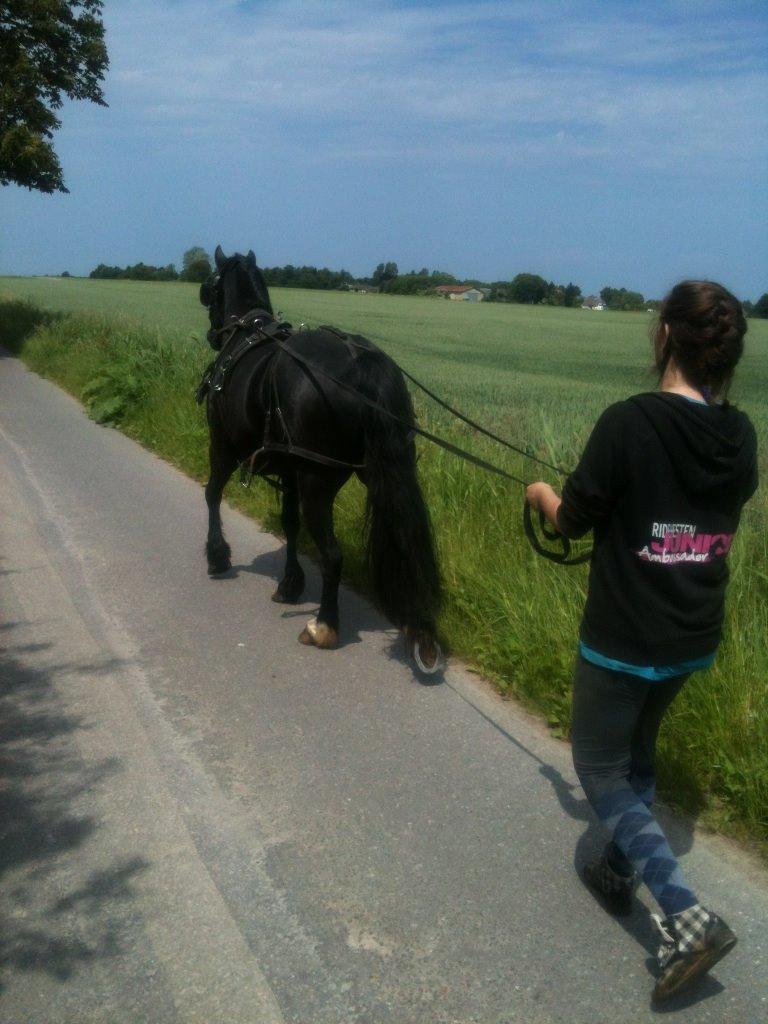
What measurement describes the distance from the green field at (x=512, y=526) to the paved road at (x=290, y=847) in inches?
11.7

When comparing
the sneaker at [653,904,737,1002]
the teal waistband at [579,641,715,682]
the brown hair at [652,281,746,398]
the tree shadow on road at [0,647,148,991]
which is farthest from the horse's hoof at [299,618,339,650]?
the brown hair at [652,281,746,398]

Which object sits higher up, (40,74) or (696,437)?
(40,74)

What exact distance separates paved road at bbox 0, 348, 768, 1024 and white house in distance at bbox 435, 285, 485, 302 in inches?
2369

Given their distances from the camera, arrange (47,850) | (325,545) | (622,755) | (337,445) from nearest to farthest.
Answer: (622,755)
(47,850)
(337,445)
(325,545)

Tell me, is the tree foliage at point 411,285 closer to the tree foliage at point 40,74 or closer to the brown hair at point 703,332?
the tree foliage at point 40,74

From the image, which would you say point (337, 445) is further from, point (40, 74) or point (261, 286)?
point (40, 74)

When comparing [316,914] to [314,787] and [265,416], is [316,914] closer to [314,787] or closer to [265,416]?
[314,787]

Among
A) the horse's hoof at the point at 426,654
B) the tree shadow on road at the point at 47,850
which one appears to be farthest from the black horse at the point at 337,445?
the tree shadow on road at the point at 47,850

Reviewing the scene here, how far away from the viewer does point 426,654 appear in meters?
4.61

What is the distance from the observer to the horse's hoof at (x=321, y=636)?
16.5 feet

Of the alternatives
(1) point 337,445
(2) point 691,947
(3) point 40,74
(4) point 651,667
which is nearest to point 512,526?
(1) point 337,445

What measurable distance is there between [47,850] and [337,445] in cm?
242

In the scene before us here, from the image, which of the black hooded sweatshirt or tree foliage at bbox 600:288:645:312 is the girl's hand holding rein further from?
tree foliage at bbox 600:288:645:312

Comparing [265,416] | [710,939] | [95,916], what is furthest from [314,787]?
[265,416]
